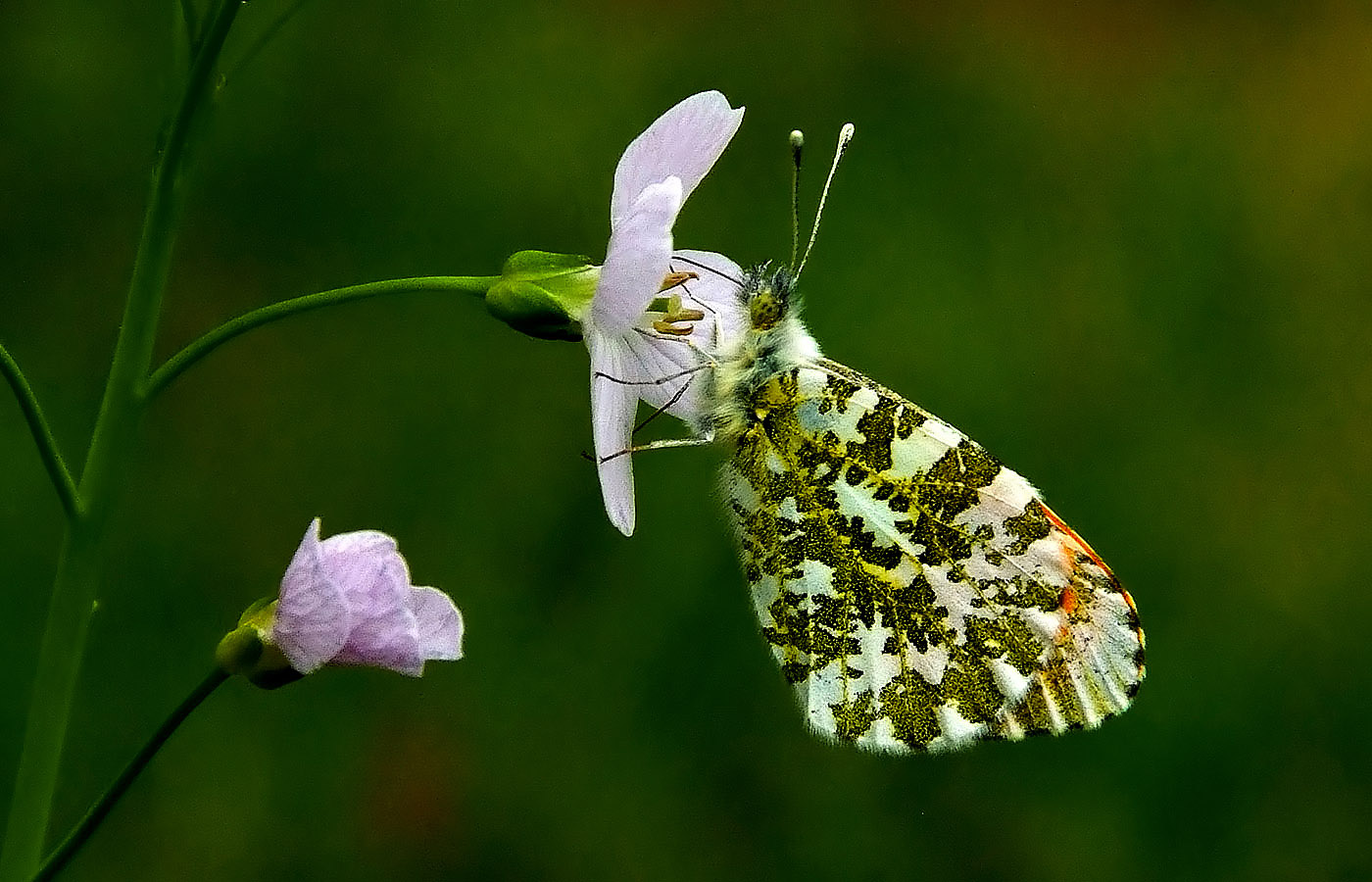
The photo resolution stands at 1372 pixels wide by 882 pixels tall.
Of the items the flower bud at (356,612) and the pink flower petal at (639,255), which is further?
the pink flower petal at (639,255)

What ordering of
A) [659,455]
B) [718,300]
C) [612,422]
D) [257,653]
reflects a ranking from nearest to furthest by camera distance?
[257,653] < [612,422] < [718,300] < [659,455]

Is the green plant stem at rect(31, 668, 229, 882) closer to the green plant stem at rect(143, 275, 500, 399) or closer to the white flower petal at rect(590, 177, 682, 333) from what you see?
the green plant stem at rect(143, 275, 500, 399)

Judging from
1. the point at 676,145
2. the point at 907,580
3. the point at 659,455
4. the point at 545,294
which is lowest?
the point at 659,455

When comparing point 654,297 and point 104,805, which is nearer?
point 104,805

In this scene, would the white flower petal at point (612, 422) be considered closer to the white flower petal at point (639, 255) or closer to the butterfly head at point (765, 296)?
the white flower petal at point (639, 255)

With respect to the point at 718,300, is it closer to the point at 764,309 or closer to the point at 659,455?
the point at 764,309

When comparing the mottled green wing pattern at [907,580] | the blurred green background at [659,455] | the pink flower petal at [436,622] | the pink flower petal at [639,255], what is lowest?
the blurred green background at [659,455]

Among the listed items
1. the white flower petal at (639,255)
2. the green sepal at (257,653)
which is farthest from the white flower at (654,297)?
the green sepal at (257,653)

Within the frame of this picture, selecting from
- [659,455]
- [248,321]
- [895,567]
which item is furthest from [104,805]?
[659,455]
